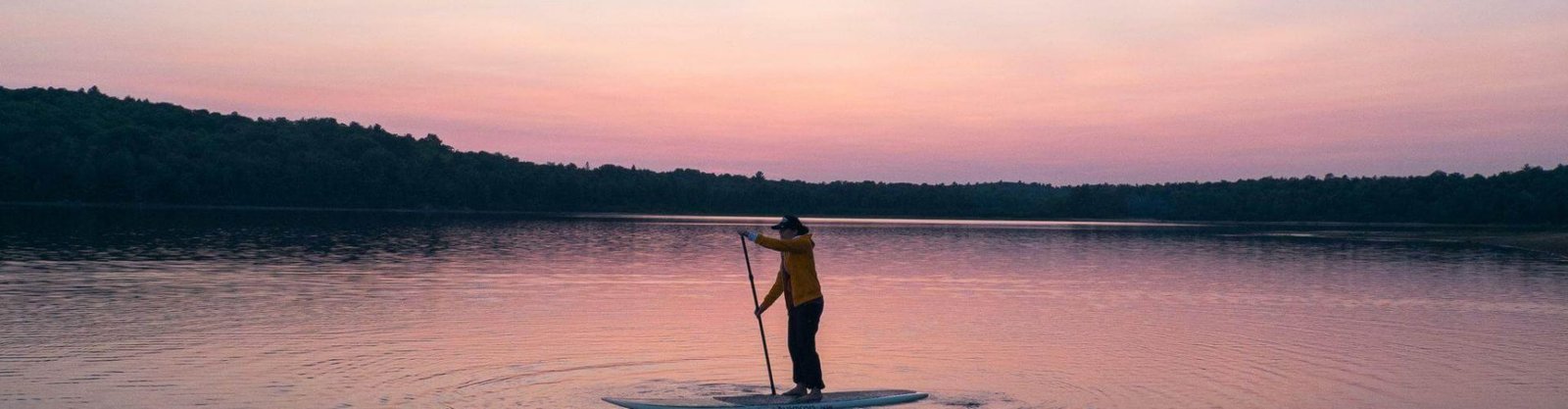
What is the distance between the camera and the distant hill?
120 metres

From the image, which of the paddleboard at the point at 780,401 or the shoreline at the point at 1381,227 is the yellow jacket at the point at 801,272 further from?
the shoreline at the point at 1381,227

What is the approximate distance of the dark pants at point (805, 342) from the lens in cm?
1265

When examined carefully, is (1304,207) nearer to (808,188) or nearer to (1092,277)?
(808,188)

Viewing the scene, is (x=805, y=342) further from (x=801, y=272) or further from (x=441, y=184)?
(x=441, y=184)

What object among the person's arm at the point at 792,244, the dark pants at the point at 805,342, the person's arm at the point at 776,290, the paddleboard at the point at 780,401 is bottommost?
the paddleboard at the point at 780,401

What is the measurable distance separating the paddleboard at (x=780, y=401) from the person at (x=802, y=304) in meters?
0.18

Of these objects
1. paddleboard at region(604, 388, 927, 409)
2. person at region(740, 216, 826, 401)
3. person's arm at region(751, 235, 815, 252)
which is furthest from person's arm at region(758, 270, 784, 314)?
paddleboard at region(604, 388, 927, 409)

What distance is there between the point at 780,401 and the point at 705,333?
6.63 metres

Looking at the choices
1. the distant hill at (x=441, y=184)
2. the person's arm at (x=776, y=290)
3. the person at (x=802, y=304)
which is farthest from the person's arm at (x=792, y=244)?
the distant hill at (x=441, y=184)

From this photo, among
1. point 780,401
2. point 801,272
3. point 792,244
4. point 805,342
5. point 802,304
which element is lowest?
point 780,401

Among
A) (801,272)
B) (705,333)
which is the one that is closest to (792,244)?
(801,272)

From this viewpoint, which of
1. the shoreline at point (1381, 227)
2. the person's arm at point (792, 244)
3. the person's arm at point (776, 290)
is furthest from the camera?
the shoreline at point (1381, 227)

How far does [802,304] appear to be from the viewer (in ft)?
41.3

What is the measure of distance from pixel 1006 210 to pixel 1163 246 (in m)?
130
